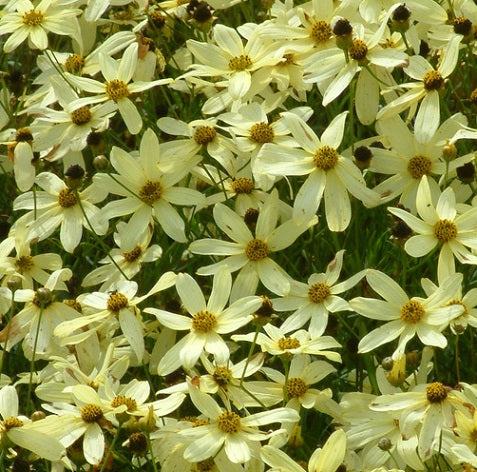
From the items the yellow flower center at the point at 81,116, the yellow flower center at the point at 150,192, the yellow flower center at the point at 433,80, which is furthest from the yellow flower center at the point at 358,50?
the yellow flower center at the point at 81,116

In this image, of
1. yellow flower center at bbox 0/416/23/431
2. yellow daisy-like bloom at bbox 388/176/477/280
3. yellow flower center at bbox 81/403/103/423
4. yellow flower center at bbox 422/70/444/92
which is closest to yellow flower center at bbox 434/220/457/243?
yellow daisy-like bloom at bbox 388/176/477/280

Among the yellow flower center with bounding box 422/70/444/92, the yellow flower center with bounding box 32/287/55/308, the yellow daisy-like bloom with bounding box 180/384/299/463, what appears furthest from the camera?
the yellow flower center with bounding box 422/70/444/92

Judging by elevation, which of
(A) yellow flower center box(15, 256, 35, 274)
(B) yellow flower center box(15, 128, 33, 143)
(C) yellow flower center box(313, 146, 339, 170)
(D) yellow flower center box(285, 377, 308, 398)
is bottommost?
(D) yellow flower center box(285, 377, 308, 398)

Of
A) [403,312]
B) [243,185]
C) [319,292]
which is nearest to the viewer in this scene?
[403,312]

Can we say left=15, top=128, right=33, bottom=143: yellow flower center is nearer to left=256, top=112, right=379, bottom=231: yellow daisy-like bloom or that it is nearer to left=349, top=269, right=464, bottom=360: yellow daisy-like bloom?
left=256, top=112, right=379, bottom=231: yellow daisy-like bloom

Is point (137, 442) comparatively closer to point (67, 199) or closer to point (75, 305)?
point (75, 305)

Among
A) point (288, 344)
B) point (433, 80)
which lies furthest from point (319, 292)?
point (433, 80)

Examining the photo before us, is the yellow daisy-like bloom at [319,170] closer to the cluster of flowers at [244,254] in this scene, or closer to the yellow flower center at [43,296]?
the cluster of flowers at [244,254]
